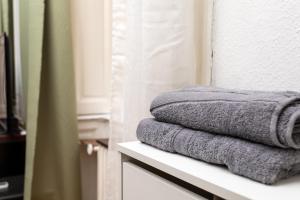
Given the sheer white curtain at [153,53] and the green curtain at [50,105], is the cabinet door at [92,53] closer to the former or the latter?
the green curtain at [50,105]

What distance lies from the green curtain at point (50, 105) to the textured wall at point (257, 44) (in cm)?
52

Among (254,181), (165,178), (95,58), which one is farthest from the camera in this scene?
(95,58)

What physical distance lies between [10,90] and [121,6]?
1.72 feet

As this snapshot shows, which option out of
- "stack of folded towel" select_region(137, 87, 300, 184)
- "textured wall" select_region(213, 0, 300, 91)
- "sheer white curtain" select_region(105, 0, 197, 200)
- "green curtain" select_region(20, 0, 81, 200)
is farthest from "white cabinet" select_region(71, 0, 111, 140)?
"stack of folded towel" select_region(137, 87, 300, 184)

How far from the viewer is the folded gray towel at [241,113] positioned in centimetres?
52

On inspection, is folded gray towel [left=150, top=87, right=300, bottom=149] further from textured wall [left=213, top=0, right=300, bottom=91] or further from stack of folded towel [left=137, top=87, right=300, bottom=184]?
textured wall [left=213, top=0, right=300, bottom=91]

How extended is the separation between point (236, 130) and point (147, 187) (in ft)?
0.75

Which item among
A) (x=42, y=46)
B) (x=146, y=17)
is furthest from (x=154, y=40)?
(x=42, y=46)

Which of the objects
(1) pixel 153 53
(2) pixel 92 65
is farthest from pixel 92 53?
(1) pixel 153 53

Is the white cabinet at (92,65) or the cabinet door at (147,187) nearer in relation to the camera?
the cabinet door at (147,187)

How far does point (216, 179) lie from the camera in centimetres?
55

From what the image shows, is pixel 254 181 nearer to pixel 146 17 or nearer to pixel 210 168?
pixel 210 168

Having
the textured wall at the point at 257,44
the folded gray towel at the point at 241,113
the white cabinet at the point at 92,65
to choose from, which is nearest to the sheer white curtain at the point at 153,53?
the textured wall at the point at 257,44

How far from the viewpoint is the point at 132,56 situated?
99 centimetres
